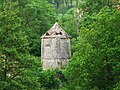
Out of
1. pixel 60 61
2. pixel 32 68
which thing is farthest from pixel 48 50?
pixel 32 68

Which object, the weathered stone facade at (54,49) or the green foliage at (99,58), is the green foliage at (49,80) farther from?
the green foliage at (99,58)

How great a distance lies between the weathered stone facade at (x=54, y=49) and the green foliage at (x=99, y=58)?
90.3 feet

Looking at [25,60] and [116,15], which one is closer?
[116,15]

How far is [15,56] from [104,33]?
17.7 feet

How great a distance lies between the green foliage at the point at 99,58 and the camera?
23.4 m

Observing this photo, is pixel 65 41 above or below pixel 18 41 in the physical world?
below

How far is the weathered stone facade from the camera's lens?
5284 centimetres

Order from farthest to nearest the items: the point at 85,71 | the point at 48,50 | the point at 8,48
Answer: the point at 48,50 < the point at 8,48 < the point at 85,71

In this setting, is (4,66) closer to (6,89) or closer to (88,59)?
(6,89)

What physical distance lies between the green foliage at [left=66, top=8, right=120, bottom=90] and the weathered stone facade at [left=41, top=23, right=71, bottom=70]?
27.5 m

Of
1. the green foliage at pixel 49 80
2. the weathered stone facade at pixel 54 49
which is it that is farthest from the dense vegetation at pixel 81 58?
the weathered stone facade at pixel 54 49

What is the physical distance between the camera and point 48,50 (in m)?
53.0

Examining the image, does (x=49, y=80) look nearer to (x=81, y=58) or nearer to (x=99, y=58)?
(x=81, y=58)

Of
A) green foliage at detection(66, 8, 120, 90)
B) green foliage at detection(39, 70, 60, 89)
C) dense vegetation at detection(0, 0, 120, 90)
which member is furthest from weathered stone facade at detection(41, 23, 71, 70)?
green foliage at detection(66, 8, 120, 90)
